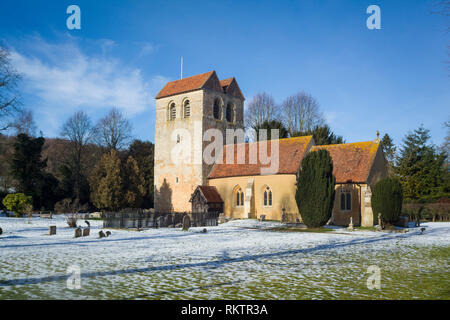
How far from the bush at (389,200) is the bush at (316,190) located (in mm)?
3751

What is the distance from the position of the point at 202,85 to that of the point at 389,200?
20601 millimetres

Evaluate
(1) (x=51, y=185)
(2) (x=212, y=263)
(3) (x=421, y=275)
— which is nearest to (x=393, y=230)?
(3) (x=421, y=275)

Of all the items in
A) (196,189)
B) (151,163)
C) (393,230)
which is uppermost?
(151,163)

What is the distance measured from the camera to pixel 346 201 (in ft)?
94.2

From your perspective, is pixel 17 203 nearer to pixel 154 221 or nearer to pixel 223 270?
pixel 154 221

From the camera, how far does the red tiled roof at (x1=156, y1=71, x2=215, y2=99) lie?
36812 mm

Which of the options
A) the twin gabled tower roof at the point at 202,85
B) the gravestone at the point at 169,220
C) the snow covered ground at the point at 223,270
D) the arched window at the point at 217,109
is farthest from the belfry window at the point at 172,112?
the snow covered ground at the point at 223,270

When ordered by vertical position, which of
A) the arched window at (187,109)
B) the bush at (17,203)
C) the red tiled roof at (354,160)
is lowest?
the bush at (17,203)

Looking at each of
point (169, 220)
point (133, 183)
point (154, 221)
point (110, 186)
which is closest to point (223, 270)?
point (154, 221)

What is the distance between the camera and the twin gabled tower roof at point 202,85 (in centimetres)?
3669

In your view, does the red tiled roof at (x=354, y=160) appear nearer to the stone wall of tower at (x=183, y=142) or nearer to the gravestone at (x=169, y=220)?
the stone wall of tower at (x=183, y=142)
